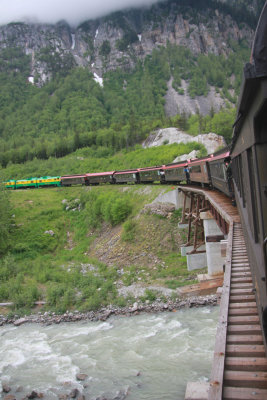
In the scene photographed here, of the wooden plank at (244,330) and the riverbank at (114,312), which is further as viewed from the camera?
the riverbank at (114,312)

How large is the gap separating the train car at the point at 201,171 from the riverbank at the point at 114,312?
7969mm

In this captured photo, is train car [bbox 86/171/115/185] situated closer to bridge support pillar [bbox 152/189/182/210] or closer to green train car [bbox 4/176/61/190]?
green train car [bbox 4/176/61/190]

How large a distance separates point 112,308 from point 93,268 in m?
8.16

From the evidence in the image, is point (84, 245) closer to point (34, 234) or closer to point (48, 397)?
point (34, 234)

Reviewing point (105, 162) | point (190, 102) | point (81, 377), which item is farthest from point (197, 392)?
point (190, 102)

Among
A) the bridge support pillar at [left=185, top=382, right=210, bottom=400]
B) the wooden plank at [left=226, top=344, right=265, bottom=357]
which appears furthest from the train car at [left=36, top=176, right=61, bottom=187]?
the wooden plank at [left=226, top=344, right=265, bottom=357]

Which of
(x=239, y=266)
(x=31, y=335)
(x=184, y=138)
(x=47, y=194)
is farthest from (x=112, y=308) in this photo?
(x=184, y=138)

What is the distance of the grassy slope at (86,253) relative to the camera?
22844 millimetres

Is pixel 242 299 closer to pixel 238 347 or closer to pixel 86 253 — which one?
pixel 238 347

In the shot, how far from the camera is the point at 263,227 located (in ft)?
10.9

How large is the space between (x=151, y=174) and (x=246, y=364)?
1449 inches

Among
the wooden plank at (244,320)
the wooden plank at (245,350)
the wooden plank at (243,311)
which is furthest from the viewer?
the wooden plank at (243,311)

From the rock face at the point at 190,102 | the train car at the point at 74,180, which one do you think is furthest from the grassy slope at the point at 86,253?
the rock face at the point at 190,102

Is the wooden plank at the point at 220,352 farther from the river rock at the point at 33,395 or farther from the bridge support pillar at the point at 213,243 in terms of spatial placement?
the bridge support pillar at the point at 213,243
